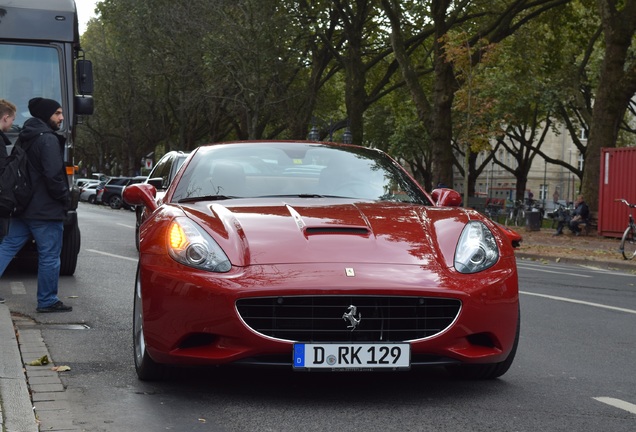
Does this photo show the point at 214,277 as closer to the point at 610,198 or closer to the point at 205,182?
the point at 205,182

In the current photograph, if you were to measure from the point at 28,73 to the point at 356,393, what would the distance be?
27.2ft

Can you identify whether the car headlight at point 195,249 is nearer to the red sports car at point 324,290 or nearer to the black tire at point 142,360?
the red sports car at point 324,290

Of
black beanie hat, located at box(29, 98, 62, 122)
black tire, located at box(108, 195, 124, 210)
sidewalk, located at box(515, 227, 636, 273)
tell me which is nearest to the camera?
black beanie hat, located at box(29, 98, 62, 122)

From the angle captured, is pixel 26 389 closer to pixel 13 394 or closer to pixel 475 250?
pixel 13 394

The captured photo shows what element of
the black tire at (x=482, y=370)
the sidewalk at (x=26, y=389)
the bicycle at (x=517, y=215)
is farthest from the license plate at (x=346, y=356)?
the bicycle at (x=517, y=215)

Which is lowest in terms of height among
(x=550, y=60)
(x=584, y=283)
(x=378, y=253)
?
A: (x=584, y=283)

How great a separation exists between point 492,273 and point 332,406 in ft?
3.50

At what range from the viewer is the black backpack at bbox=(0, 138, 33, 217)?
8.17 meters

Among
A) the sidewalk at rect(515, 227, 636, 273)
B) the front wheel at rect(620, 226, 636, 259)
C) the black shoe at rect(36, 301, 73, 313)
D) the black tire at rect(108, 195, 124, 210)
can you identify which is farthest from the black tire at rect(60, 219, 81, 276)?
the black tire at rect(108, 195, 124, 210)

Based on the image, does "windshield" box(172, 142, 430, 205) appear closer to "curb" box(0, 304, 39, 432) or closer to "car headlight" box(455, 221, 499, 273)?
"car headlight" box(455, 221, 499, 273)

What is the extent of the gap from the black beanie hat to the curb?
8.45 feet

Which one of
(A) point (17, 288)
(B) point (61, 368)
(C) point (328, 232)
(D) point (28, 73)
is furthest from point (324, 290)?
(D) point (28, 73)

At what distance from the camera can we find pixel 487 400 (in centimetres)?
553

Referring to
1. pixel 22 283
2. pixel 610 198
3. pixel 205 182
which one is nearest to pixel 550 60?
pixel 610 198
